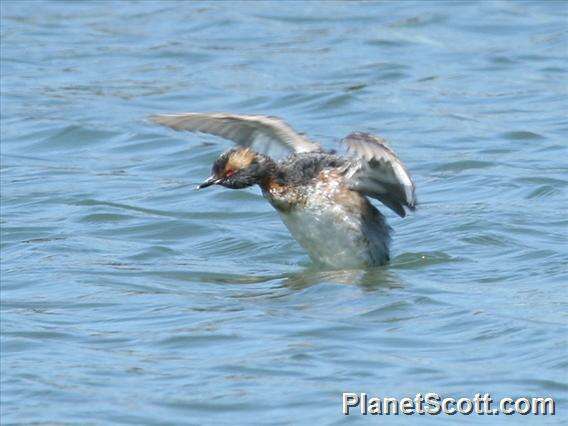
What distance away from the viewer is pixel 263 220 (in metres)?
14.5

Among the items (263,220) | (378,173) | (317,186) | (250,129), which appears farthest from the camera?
(263,220)

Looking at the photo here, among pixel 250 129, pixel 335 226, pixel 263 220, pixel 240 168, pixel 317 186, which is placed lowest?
pixel 263 220

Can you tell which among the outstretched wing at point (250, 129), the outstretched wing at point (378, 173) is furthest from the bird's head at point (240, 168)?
the outstretched wing at point (378, 173)

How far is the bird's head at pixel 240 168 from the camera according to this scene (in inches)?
478

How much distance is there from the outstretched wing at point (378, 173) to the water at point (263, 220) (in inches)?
22.2

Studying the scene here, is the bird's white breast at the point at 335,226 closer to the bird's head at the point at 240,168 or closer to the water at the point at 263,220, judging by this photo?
the water at the point at 263,220

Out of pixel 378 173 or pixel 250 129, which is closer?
pixel 378 173

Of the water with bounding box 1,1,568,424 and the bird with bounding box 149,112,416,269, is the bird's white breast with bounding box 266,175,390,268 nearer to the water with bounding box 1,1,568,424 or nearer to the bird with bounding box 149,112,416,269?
the bird with bounding box 149,112,416,269

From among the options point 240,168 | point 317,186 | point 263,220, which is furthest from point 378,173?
point 263,220

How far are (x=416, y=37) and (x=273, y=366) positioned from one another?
12.2 m

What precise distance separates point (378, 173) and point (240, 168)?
100 cm

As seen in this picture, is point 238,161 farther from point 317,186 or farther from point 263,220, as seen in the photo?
point 263,220

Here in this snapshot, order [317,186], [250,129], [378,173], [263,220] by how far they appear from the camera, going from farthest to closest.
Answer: [263,220] < [250,129] < [317,186] < [378,173]

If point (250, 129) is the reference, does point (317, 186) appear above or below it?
below
